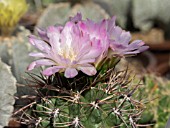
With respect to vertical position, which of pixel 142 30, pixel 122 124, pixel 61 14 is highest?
pixel 142 30

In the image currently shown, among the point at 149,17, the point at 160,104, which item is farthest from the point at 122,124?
the point at 149,17

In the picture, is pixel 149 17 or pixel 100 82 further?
pixel 149 17

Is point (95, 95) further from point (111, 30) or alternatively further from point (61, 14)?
point (61, 14)

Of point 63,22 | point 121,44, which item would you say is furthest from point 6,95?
point 63,22

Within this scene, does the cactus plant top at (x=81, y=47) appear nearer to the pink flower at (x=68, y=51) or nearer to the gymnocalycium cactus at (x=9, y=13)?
the pink flower at (x=68, y=51)

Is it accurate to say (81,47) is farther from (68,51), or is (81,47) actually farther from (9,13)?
(9,13)

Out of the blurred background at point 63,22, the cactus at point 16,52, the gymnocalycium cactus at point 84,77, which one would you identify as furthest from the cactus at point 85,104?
the cactus at point 16,52
